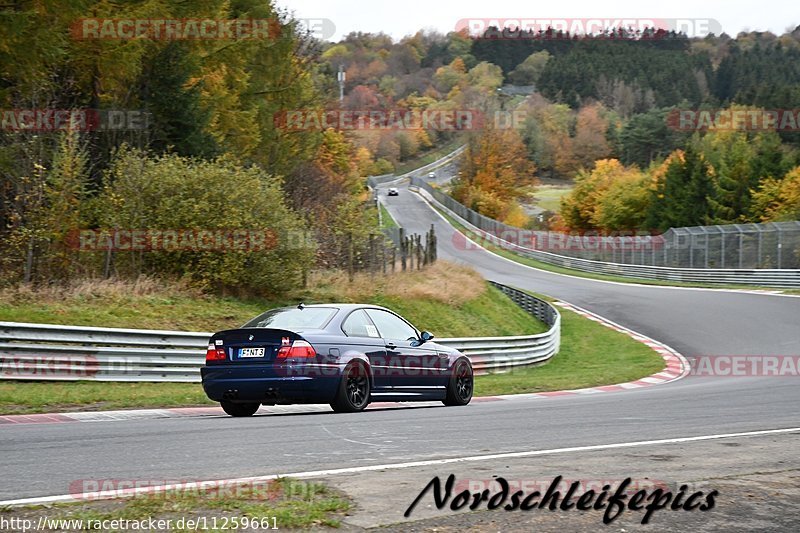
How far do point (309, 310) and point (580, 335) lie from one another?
71.9 ft

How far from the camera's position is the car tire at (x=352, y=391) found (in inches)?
469

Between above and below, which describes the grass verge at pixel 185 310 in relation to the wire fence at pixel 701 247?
above

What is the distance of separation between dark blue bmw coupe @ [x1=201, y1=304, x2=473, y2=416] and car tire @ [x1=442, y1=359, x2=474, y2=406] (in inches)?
31.9

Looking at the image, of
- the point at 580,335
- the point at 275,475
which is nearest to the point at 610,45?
the point at 580,335

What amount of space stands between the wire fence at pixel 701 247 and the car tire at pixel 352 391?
3734 cm

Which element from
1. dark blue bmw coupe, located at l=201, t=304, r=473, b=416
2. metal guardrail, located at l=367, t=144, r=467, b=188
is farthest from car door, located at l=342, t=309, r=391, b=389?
metal guardrail, located at l=367, t=144, r=467, b=188

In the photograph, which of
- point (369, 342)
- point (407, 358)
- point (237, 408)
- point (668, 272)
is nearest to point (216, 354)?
point (237, 408)

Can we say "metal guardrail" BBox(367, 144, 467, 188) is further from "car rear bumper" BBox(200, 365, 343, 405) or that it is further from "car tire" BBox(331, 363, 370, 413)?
"car rear bumper" BBox(200, 365, 343, 405)

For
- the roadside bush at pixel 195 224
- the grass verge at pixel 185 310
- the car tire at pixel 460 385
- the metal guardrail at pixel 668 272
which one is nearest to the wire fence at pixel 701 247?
the metal guardrail at pixel 668 272

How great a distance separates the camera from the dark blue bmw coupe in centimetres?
1167

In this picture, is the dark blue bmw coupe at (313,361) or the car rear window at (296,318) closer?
the dark blue bmw coupe at (313,361)

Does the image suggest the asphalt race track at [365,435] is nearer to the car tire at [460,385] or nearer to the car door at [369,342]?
the car door at [369,342]

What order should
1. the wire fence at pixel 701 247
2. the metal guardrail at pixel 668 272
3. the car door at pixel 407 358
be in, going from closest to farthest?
the car door at pixel 407 358, the metal guardrail at pixel 668 272, the wire fence at pixel 701 247

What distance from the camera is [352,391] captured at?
12.2m
